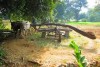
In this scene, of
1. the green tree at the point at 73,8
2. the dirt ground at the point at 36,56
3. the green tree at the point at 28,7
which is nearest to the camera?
the dirt ground at the point at 36,56

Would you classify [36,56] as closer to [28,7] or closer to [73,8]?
[28,7]

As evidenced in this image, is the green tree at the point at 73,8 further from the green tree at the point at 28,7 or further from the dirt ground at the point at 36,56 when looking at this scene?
the dirt ground at the point at 36,56

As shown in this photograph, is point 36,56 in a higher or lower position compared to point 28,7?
lower

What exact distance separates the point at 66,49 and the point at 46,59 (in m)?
2.55

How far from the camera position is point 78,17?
282ft

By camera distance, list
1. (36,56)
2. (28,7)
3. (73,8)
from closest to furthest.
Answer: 1. (36,56)
2. (28,7)
3. (73,8)

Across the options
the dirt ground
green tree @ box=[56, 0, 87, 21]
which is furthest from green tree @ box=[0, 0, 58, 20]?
green tree @ box=[56, 0, 87, 21]

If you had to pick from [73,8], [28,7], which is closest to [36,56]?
[28,7]

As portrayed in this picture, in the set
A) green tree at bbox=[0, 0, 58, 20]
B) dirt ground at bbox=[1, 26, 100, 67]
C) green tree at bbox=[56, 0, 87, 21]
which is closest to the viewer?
dirt ground at bbox=[1, 26, 100, 67]

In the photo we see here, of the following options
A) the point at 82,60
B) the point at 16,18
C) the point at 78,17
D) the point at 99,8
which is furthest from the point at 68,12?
the point at 82,60

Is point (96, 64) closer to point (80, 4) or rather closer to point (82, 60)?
point (82, 60)

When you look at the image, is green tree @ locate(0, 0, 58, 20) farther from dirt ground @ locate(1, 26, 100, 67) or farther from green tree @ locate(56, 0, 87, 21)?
green tree @ locate(56, 0, 87, 21)

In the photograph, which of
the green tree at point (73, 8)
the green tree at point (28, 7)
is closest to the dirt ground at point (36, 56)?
the green tree at point (28, 7)

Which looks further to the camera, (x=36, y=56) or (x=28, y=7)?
(x=28, y=7)
